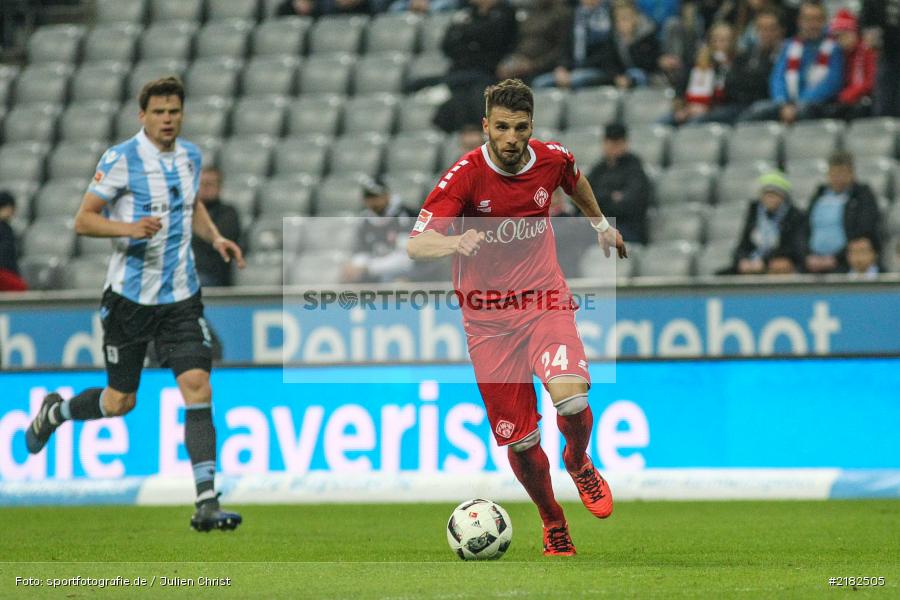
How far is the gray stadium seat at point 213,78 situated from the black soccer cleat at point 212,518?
9337mm

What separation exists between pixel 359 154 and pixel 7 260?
384cm

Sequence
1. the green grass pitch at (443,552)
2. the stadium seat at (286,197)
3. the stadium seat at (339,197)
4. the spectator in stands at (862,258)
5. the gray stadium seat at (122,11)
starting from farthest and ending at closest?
the gray stadium seat at (122,11) < the stadium seat at (286,197) < the stadium seat at (339,197) < the spectator in stands at (862,258) < the green grass pitch at (443,552)

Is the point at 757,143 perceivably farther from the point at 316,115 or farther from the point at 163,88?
the point at 163,88

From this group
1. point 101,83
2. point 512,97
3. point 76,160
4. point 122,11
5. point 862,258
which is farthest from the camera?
point 122,11

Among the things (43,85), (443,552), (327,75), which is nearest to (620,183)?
(327,75)

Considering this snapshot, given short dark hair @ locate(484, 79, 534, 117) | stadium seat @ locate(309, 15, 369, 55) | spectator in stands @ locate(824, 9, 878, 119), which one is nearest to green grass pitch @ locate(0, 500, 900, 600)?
short dark hair @ locate(484, 79, 534, 117)

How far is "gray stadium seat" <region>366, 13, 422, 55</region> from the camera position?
1703 centimetres

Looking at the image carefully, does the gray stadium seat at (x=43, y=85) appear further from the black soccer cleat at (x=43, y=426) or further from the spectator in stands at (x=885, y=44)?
Answer: the spectator in stands at (x=885, y=44)

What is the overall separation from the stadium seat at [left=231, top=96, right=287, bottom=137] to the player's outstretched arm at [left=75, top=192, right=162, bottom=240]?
8196mm

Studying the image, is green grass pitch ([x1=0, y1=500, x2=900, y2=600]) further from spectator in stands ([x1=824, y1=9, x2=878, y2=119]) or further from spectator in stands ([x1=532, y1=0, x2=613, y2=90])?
spectator in stands ([x1=532, y1=0, x2=613, y2=90])

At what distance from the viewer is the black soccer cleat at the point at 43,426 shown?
960 cm

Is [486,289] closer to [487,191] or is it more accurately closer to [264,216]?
[487,191]

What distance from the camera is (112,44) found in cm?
1823

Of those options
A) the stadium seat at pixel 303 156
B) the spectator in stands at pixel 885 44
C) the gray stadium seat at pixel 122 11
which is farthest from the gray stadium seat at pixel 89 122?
the spectator in stands at pixel 885 44
